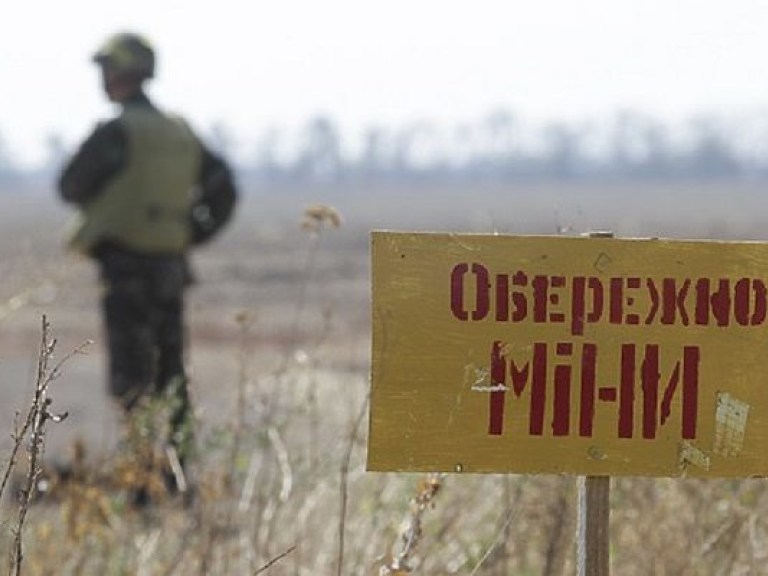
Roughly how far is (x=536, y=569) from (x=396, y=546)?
47cm

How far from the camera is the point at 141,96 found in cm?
656

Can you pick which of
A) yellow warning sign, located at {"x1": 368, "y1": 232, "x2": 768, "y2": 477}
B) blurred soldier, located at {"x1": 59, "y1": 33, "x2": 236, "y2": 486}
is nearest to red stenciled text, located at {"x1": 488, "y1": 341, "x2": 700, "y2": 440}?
yellow warning sign, located at {"x1": 368, "y1": 232, "x2": 768, "y2": 477}

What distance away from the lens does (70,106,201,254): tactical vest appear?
257 inches

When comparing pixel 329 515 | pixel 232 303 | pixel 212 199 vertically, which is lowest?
pixel 232 303

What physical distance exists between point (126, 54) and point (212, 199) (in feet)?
2.48

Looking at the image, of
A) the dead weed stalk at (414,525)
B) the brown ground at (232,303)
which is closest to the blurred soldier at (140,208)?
the brown ground at (232,303)

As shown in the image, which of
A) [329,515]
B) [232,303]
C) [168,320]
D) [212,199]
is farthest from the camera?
[232,303]

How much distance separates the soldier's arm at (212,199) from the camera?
6.87 metres

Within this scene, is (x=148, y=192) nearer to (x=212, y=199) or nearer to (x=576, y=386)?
(x=212, y=199)

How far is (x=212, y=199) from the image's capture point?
6.90m

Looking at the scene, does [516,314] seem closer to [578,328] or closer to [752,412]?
[578,328]

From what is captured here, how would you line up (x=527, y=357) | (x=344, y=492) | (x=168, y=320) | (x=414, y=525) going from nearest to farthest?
1. (x=527, y=357)
2. (x=414, y=525)
3. (x=344, y=492)
4. (x=168, y=320)

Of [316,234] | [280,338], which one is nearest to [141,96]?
[316,234]

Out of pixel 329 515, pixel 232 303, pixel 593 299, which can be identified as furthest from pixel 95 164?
pixel 232 303
